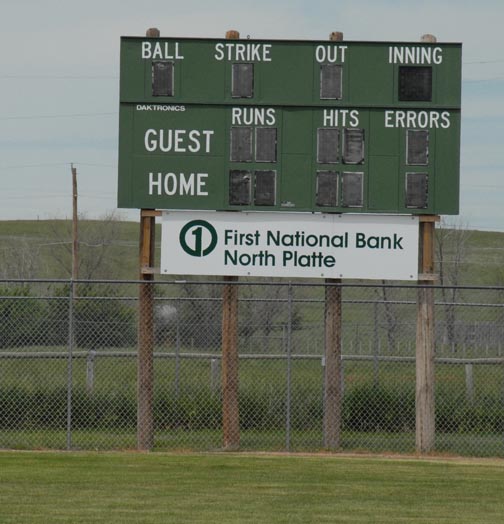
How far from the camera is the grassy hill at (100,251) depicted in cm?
6350

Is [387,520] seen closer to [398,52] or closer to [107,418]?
[398,52]

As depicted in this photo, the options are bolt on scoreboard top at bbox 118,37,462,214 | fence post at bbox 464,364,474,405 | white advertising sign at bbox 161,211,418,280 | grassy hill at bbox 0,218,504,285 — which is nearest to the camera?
bolt on scoreboard top at bbox 118,37,462,214

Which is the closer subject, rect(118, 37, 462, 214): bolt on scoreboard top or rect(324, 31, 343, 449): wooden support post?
rect(118, 37, 462, 214): bolt on scoreboard top

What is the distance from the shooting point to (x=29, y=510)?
36.3 feet

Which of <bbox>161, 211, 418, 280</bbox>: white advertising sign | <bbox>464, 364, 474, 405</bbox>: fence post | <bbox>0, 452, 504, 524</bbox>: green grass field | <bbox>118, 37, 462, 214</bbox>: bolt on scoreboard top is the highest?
<bbox>118, 37, 462, 214</bbox>: bolt on scoreboard top

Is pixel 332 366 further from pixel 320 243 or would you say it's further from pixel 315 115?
pixel 315 115

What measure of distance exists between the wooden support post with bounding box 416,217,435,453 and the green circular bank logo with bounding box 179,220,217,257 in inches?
101

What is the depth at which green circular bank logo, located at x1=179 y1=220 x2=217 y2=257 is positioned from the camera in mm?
16562

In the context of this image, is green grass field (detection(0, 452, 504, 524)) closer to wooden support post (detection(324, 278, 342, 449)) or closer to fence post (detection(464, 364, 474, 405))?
wooden support post (detection(324, 278, 342, 449))

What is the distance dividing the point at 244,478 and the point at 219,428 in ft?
17.7

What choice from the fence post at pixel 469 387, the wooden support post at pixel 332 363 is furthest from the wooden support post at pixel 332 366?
the fence post at pixel 469 387

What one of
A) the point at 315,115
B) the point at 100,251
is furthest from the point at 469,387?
the point at 100,251

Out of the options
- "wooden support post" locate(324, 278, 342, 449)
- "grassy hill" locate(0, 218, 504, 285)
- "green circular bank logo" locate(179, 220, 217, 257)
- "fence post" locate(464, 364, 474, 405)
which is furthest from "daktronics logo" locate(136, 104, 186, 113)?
"grassy hill" locate(0, 218, 504, 285)

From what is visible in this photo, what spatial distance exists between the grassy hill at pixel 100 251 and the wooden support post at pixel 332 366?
3856 centimetres
